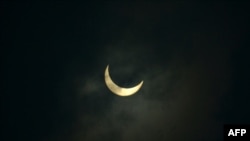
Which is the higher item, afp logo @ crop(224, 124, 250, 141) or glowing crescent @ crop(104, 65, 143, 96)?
glowing crescent @ crop(104, 65, 143, 96)

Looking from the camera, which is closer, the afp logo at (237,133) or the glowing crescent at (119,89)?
the afp logo at (237,133)

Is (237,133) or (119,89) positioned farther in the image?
(119,89)

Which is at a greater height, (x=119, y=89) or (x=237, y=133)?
(x=119, y=89)

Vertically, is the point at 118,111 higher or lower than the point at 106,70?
lower

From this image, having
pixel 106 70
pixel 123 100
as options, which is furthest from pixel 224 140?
pixel 106 70

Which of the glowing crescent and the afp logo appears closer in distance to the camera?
the afp logo

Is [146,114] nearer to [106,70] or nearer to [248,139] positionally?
[106,70]

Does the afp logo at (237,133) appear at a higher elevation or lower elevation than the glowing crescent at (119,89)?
lower

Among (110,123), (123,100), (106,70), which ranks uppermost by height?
(106,70)
